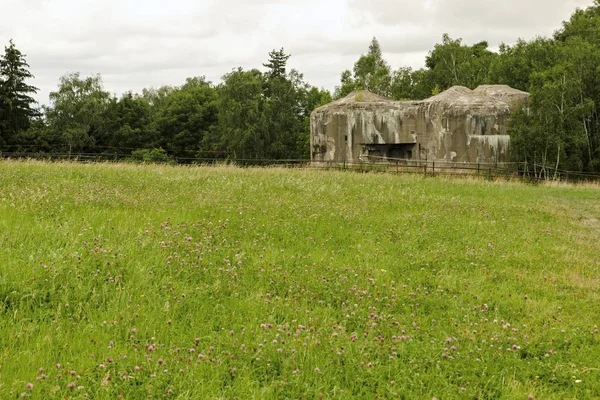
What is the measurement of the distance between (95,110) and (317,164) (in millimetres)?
34051

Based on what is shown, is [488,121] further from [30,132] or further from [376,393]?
[30,132]

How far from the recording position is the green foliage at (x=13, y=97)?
5494 cm

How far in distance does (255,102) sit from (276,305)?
56.5 m

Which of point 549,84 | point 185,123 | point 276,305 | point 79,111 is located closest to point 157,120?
point 185,123

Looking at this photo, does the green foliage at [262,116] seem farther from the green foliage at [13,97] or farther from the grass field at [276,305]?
the grass field at [276,305]

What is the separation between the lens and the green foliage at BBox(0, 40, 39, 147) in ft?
180

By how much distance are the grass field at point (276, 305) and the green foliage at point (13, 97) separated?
51.0 metres

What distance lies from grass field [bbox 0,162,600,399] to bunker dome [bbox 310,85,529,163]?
92.0 feet

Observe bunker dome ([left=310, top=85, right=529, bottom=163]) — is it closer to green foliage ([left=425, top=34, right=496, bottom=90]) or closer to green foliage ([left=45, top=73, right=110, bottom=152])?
green foliage ([left=425, top=34, right=496, bottom=90])

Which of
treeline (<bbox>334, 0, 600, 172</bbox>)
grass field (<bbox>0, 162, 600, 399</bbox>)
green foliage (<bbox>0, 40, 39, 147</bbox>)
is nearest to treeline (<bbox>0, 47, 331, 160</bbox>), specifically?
green foliage (<bbox>0, 40, 39, 147</bbox>)

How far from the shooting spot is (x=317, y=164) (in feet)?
128

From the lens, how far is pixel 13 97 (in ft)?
185

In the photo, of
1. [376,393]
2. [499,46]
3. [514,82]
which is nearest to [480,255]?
[376,393]

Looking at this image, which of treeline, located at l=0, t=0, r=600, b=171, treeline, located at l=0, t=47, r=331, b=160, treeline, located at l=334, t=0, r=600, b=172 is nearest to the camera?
treeline, located at l=334, t=0, r=600, b=172
